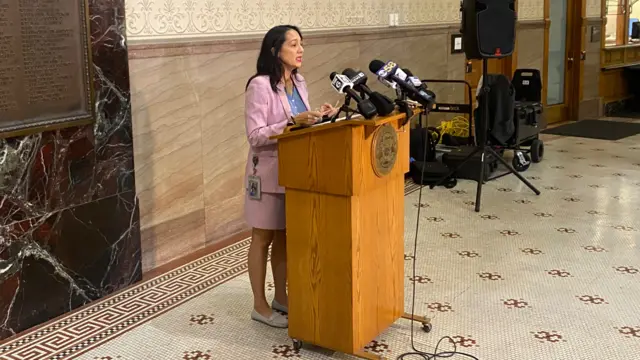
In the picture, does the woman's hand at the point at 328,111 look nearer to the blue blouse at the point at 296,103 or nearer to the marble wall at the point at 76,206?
the blue blouse at the point at 296,103

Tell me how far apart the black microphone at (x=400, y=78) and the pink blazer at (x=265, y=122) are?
1.51 ft

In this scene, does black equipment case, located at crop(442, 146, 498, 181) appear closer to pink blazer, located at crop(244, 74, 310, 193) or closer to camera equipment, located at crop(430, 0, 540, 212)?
camera equipment, located at crop(430, 0, 540, 212)

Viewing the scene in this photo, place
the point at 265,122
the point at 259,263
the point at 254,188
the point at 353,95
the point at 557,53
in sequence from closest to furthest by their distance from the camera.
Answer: the point at 353,95
the point at 265,122
the point at 254,188
the point at 259,263
the point at 557,53

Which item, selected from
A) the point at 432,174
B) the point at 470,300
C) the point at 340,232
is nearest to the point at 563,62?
the point at 432,174

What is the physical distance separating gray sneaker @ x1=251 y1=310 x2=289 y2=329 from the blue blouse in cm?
90

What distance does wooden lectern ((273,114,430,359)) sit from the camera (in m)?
2.55

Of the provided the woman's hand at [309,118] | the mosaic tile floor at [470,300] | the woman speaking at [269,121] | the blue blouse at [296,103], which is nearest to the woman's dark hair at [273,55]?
the woman speaking at [269,121]

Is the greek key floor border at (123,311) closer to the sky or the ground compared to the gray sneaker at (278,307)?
closer to the ground

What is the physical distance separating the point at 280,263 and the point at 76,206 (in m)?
1.01

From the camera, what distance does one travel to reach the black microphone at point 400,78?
2607 millimetres

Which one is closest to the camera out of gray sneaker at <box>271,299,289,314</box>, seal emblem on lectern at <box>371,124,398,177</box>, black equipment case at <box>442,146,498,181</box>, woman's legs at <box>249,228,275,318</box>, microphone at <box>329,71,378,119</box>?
microphone at <box>329,71,378,119</box>

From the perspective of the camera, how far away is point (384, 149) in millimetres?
2662

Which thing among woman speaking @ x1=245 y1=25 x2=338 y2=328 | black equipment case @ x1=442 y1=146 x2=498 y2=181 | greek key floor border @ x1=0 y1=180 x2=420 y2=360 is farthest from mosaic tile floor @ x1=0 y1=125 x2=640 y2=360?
black equipment case @ x1=442 y1=146 x2=498 y2=181

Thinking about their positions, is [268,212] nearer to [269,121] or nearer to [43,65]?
[269,121]
